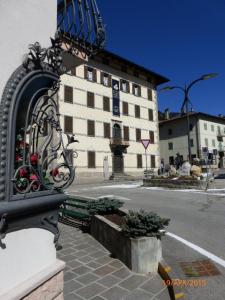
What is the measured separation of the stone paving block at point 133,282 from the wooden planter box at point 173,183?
1301 cm

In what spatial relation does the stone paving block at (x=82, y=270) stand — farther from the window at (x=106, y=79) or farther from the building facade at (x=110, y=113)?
the window at (x=106, y=79)

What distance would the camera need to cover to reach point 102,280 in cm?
426

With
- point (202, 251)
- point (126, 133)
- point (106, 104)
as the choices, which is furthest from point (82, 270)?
point (126, 133)

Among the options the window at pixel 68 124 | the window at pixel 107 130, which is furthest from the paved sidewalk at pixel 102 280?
the window at pixel 107 130

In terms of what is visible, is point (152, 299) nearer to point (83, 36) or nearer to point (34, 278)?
point (34, 278)

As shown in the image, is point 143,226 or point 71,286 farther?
point 143,226

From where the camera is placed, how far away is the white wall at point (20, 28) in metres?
2.54

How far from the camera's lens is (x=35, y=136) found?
302 cm

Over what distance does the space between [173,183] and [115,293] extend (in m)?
14.6

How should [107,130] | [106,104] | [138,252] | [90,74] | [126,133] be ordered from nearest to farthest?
[138,252] < [90,74] < [107,130] < [106,104] < [126,133]

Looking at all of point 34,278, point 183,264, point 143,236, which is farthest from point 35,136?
point 183,264

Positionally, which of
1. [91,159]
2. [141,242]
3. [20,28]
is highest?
[20,28]

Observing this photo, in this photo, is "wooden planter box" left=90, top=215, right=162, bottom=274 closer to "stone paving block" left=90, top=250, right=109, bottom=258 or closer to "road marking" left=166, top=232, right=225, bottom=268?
"stone paving block" left=90, top=250, right=109, bottom=258

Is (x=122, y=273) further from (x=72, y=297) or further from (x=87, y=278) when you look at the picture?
(x=72, y=297)
